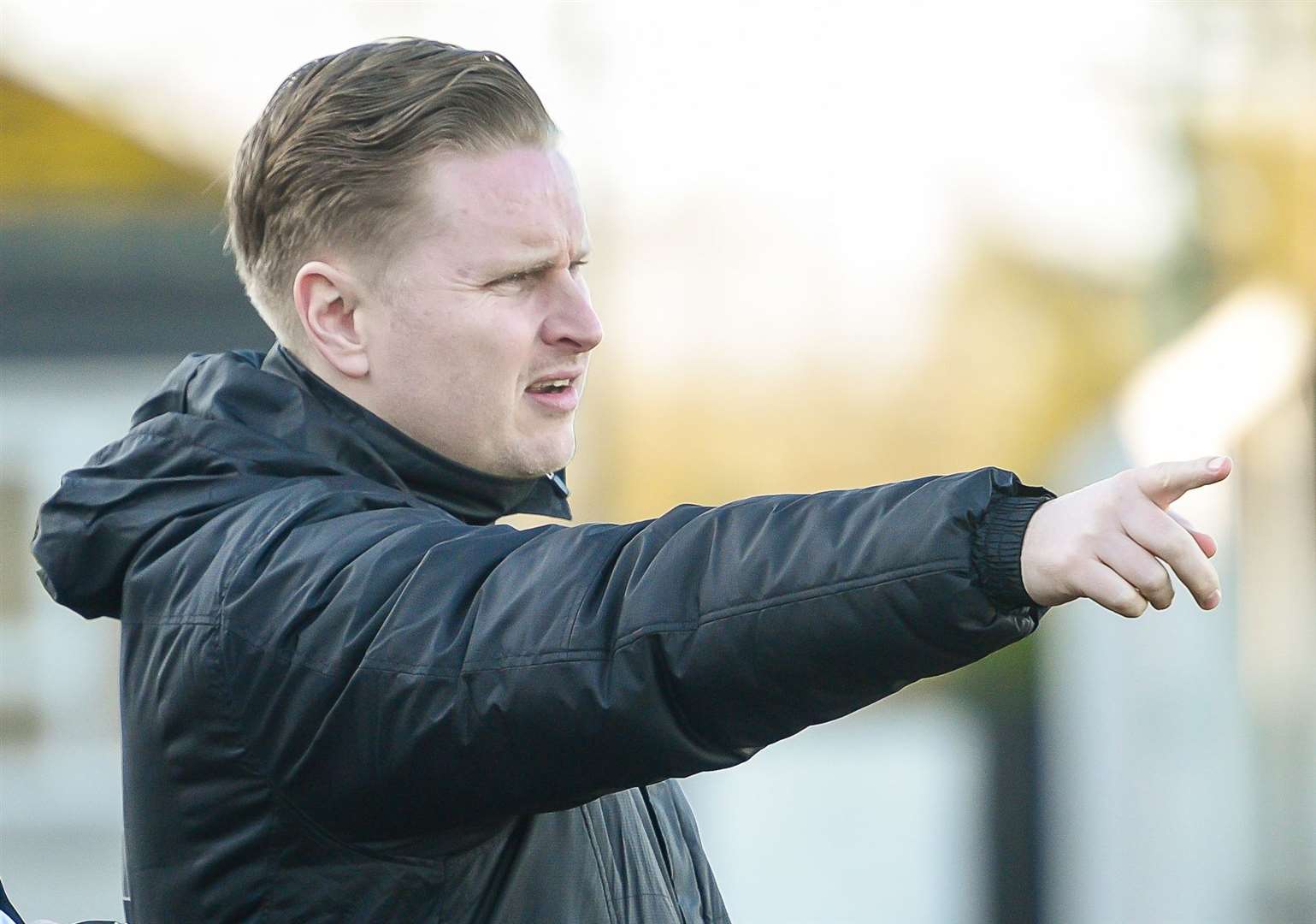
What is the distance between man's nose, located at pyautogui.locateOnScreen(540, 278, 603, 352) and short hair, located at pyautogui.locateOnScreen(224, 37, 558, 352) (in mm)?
148

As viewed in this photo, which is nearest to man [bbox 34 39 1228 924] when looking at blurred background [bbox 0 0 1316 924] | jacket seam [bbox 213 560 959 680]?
jacket seam [bbox 213 560 959 680]

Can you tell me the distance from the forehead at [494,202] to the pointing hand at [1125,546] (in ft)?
2.30

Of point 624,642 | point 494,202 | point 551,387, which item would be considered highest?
point 494,202

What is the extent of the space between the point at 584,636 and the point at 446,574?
0.41 ft

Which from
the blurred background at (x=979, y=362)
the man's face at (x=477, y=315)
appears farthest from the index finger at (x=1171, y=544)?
the blurred background at (x=979, y=362)

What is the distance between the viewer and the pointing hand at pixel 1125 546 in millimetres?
1028

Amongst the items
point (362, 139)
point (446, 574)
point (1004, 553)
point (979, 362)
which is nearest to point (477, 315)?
point (362, 139)

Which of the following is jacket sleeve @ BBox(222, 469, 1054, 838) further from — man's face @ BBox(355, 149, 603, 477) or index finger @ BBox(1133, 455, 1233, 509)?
man's face @ BBox(355, 149, 603, 477)

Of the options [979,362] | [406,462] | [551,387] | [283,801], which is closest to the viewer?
[283,801]

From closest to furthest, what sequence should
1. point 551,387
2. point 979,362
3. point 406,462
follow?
point 406,462, point 551,387, point 979,362

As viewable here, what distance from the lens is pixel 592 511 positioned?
6059 mm

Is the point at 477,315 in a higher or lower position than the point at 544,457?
higher

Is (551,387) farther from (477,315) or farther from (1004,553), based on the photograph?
(1004,553)

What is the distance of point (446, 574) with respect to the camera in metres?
1.24
